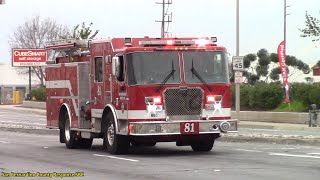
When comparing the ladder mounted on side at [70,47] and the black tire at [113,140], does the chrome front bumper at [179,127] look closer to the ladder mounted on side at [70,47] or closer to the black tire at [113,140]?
the black tire at [113,140]

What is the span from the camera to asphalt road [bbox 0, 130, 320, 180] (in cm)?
1180

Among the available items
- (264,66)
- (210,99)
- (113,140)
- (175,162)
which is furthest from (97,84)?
(264,66)

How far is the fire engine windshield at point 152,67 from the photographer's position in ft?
50.4

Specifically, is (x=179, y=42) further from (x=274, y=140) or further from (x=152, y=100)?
(x=274, y=140)

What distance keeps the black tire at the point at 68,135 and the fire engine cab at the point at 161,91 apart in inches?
79.4

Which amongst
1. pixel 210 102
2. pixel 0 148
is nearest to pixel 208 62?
pixel 210 102

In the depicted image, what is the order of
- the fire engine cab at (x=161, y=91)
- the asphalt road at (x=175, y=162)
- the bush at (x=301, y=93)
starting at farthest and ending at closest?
the bush at (x=301, y=93), the fire engine cab at (x=161, y=91), the asphalt road at (x=175, y=162)

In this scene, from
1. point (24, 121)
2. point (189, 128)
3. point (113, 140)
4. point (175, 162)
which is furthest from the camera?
point (24, 121)

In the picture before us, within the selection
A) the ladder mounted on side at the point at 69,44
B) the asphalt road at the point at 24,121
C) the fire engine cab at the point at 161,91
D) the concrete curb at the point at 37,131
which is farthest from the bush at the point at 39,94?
the fire engine cab at the point at 161,91

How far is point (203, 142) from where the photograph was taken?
17.1m

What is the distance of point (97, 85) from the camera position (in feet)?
56.5

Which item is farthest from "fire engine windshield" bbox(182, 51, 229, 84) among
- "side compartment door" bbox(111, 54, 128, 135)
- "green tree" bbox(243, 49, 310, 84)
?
"green tree" bbox(243, 49, 310, 84)

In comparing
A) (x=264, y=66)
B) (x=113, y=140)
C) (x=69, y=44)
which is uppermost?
(x=264, y=66)

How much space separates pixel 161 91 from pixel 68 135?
4.99 m
